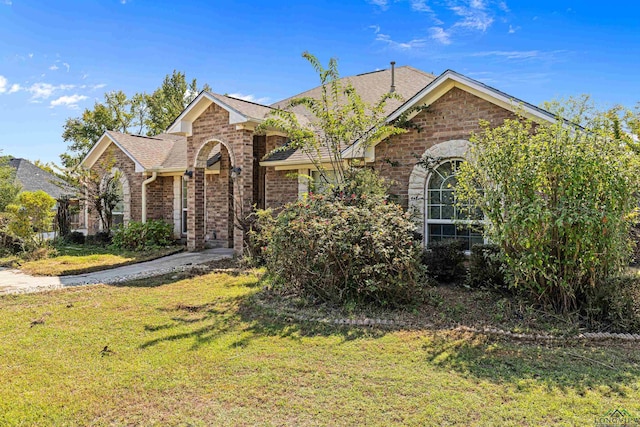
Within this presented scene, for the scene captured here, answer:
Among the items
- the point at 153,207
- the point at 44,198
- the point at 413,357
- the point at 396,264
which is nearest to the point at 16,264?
the point at 44,198

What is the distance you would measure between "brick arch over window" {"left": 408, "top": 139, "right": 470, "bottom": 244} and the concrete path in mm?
6347

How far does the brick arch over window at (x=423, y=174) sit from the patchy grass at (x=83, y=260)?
8.69 meters

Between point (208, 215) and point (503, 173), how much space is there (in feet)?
41.2

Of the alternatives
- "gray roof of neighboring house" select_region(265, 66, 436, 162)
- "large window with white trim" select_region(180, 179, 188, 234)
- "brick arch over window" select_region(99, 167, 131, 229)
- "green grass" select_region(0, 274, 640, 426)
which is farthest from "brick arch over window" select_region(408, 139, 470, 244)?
"brick arch over window" select_region(99, 167, 131, 229)

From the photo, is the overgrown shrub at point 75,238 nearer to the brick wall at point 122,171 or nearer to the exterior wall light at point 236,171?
the brick wall at point 122,171

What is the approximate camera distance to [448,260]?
30.1 feet

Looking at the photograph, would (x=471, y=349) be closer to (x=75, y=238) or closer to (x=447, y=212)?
(x=447, y=212)

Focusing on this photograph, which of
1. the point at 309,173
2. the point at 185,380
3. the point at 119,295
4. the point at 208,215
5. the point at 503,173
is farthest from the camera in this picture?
the point at 208,215

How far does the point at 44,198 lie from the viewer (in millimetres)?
13930

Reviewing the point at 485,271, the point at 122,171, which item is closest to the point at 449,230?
the point at 485,271

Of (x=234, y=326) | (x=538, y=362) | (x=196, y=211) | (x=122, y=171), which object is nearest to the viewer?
(x=538, y=362)

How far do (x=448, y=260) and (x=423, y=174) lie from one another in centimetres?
243

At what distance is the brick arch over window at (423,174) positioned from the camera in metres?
10.0

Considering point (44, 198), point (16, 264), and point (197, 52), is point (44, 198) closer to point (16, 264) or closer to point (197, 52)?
point (16, 264)
